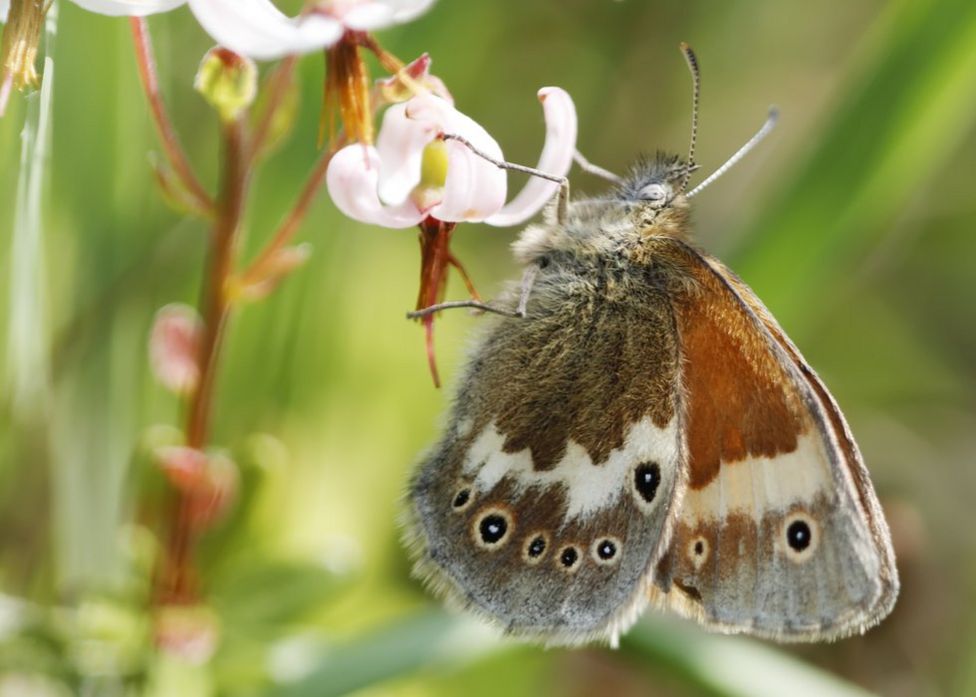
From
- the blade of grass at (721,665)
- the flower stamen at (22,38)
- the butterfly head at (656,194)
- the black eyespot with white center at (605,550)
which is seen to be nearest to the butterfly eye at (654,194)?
the butterfly head at (656,194)

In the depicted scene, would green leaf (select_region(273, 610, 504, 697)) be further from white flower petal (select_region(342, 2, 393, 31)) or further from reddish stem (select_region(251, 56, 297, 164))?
white flower petal (select_region(342, 2, 393, 31))

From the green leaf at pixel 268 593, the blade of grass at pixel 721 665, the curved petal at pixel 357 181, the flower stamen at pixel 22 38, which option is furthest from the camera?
the blade of grass at pixel 721 665

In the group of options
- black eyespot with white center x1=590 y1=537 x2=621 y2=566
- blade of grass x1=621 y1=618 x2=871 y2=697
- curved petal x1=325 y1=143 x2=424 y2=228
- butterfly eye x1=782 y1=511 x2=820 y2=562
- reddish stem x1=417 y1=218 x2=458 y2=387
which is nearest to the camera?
curved petal x1=325 y1=143 x2=424 y2=228

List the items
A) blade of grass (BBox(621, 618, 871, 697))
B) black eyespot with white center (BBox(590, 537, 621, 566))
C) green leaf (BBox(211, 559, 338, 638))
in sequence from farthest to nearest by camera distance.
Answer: blade of grass (BBox(621, 618, 871, 697)) < green leaf (BBox(211, 559, 338, 638)) < black eyespot with white center (BBox(590, 537, 621, 566))

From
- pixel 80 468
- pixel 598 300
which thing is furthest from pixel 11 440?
pixel 598 300

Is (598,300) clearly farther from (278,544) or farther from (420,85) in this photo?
(278,544)

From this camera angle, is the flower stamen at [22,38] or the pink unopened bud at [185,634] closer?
the flower stamen at [22,38]

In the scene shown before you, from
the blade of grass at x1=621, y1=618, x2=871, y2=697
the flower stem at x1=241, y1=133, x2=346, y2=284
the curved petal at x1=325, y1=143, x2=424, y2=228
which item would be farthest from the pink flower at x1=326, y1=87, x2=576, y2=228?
the blade of grass at x1=621, y1=618, x2=871, y2=697

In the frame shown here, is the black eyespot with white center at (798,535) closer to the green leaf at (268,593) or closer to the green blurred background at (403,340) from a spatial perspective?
the green blurred background at (403,340)
